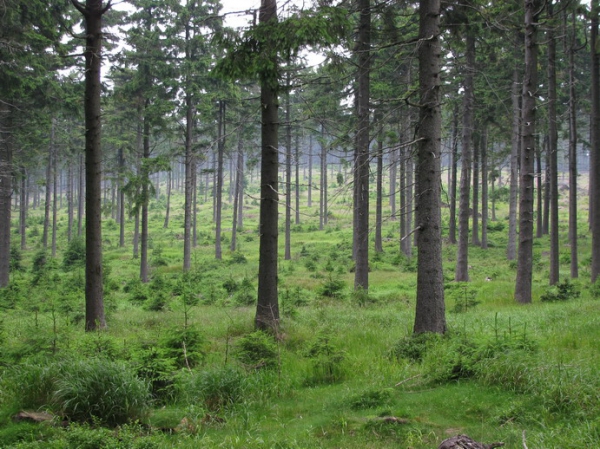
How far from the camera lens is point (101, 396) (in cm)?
→ 532

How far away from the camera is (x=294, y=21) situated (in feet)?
27.6

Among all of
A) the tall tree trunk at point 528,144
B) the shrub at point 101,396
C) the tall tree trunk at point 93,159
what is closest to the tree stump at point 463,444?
the shrub at point 101,396

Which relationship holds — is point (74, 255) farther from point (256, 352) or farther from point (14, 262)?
point (256, 352)

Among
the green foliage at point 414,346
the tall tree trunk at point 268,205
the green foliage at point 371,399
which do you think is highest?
the tall tree trunk at point 268,205

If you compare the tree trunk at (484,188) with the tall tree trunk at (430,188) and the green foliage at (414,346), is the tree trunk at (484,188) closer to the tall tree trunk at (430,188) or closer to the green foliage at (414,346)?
the tall tree trunk at (430,188)

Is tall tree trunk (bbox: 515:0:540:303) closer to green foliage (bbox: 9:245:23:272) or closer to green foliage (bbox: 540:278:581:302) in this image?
green foliage (bbox: 540:278:581:302)

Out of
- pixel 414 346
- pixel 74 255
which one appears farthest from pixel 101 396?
pixel 74 255

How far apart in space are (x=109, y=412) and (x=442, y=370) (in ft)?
15.1

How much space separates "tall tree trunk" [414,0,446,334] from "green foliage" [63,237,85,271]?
1000 inches

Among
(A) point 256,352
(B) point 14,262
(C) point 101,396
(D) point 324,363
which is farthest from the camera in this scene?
(B) point 14,262

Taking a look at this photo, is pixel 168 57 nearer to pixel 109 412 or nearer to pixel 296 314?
pixel 296 314

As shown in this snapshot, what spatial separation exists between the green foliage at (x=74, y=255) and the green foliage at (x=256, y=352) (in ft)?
78.2

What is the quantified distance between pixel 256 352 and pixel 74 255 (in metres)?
26.1

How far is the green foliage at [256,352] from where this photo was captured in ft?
24.5
